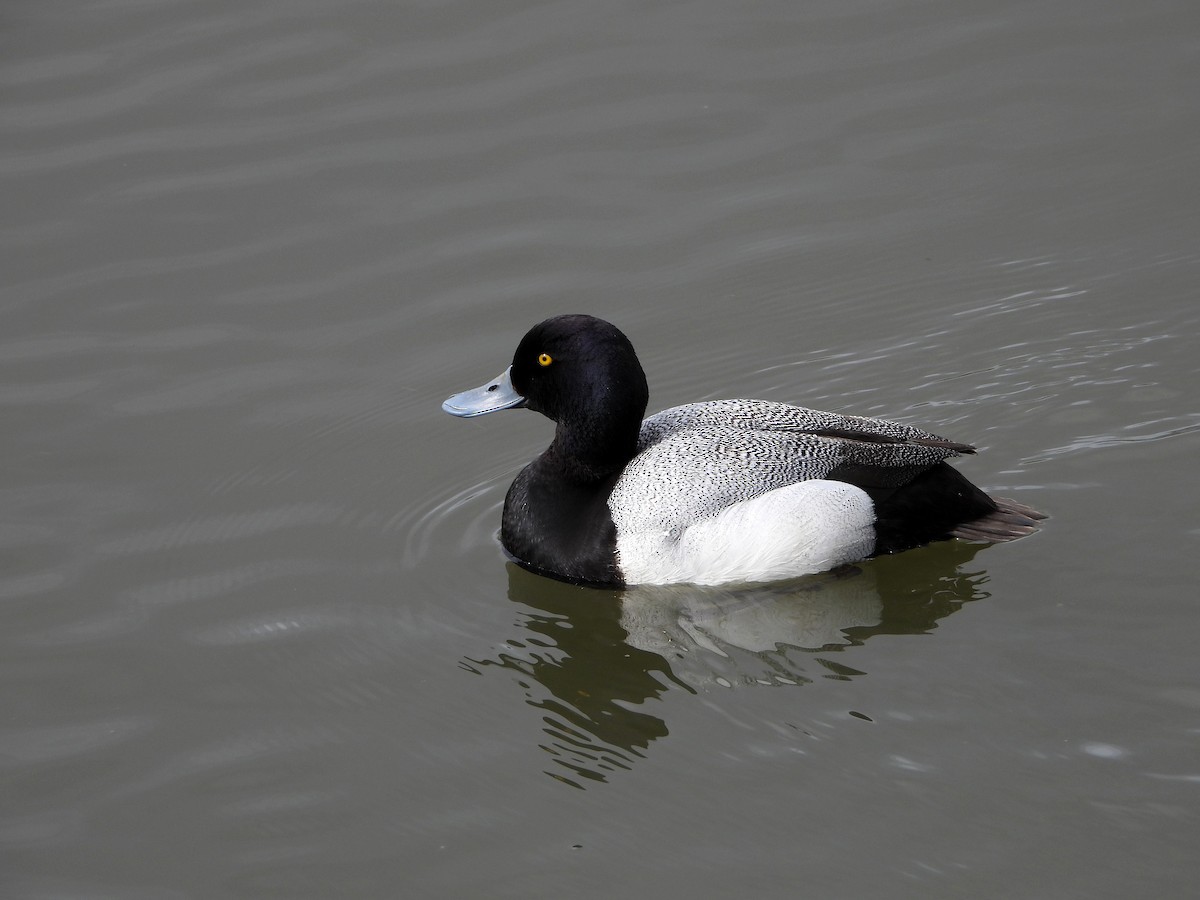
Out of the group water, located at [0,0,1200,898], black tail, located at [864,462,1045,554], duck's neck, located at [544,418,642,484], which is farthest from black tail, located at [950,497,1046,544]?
duck's neck, located at [544,418,642,484]

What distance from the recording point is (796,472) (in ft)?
21.7

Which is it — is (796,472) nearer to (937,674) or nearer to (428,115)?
(937,674)

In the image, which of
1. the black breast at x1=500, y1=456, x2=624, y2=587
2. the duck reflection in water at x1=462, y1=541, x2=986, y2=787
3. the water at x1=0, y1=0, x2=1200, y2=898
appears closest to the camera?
the water at x1=0, y1=0, x2=1200, y2=898

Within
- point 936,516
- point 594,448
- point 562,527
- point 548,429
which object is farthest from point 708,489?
point 548,429

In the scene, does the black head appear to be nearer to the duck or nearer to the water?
the duck

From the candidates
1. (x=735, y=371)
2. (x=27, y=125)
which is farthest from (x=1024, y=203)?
(x=27, y=125)

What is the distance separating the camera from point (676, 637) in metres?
6.37

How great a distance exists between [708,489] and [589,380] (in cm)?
75

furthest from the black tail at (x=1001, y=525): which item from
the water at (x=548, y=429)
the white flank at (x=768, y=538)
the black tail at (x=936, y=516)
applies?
the white flank at (x=768, y=538)

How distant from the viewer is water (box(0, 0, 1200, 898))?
5.31 m

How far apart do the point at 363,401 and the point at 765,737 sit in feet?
11.6

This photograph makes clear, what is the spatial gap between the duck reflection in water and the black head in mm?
706

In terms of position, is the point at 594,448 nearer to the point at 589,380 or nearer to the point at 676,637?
the point at 589,380

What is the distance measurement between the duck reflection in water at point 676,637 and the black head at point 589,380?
71 centimetres
